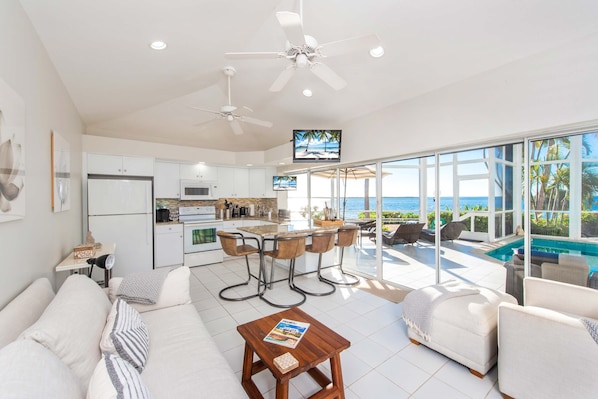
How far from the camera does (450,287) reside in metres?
2.62

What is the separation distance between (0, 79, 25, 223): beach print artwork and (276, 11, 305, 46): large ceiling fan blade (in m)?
1.63

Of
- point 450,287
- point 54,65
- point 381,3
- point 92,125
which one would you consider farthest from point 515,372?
point 92,125

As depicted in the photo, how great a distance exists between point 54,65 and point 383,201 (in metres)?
4.40

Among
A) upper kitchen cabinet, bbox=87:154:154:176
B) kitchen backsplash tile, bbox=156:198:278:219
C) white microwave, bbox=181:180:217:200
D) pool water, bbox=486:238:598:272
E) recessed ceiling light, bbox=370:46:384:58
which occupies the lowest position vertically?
pool water, bbox=486:238:598:272

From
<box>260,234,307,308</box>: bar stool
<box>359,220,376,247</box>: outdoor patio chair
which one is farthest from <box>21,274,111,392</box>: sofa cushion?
<box>359,220,376,247</box>: outdoor patio chair

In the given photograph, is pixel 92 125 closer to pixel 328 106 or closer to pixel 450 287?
pixel 328 106

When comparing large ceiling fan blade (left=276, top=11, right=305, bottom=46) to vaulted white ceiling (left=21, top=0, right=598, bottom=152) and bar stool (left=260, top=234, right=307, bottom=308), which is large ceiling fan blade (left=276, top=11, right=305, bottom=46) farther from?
bar stool (left=260, top=234, right=307, bottom=308)

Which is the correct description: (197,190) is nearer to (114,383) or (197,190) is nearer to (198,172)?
(198,172)

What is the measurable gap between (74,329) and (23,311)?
391 mm

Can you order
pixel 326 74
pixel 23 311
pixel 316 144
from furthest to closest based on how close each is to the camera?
pixel 316 144
pixel 326 74
pixel 23 311

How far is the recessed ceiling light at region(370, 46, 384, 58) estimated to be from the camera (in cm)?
275

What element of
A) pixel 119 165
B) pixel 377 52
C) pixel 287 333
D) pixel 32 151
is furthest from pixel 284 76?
pixel 119 165

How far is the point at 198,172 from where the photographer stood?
562cm

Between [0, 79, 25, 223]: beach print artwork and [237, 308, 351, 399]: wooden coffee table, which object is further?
[237, 308, 351, 399]: wooden coffee table
